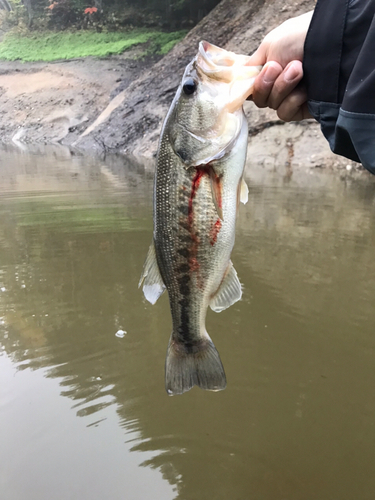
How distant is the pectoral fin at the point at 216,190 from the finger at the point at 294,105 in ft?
1.99

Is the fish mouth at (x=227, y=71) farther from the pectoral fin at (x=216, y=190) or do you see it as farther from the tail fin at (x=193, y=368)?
the tail fin at (x=193, y=368)

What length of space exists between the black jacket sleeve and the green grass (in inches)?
993

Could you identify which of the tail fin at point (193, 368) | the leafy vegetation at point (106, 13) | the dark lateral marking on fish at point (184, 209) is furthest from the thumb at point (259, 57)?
the leafy vegetation at point (106, 13)

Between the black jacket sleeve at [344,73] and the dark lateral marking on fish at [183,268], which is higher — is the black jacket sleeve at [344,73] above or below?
above

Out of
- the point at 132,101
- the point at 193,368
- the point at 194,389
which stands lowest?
the point at 194,389

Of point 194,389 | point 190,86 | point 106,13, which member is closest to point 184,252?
point 190,86

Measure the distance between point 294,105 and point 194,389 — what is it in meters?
1.94

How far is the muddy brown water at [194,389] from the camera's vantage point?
2359 mm

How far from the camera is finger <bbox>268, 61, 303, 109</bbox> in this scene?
1896mm

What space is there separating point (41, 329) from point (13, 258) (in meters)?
1.92

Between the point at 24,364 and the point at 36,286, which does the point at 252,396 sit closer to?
the point at 24,364

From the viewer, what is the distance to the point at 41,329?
384cm

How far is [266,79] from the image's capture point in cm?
196

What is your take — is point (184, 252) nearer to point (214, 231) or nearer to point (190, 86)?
point (214, 231)
